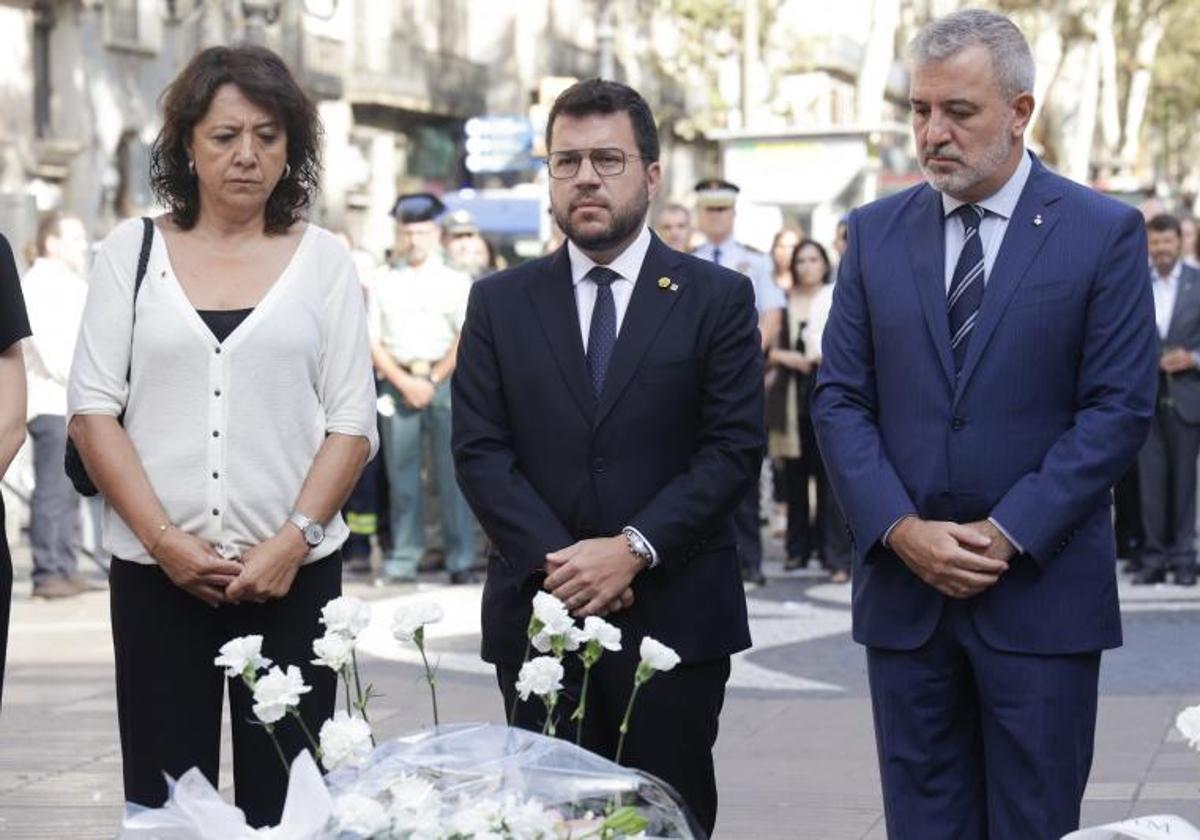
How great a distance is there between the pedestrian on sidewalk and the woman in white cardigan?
0.23 m

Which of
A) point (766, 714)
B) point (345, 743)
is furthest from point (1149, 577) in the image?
point (345, 743)

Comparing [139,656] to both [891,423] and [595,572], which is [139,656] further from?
[891,423]

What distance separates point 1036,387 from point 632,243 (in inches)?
38.4

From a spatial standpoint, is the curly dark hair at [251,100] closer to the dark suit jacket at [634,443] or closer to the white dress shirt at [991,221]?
the dark suit jacket at [634,443]

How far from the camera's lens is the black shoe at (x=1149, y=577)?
1543 cm

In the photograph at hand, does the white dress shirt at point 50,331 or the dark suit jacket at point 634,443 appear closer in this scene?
the dark suit jacket at point 634,443

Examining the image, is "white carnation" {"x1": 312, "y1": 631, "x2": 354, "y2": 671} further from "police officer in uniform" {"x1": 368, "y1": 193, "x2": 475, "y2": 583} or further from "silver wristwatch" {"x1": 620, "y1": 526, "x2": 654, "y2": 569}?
"police officer in uniform" {"x1": 368, "y1": 193, "x2": 475, "y2": 583}

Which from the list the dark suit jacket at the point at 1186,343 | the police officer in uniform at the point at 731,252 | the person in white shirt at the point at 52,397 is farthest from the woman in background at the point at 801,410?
the person in white shirt at the point at 52,397

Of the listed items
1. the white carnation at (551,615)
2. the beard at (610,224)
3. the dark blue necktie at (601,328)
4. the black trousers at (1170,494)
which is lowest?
the black trousers at (1170,494)

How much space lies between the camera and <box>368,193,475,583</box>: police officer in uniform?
1602 cm

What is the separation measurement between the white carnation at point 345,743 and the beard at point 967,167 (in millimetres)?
1955

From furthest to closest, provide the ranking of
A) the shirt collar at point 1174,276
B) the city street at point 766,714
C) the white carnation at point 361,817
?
1. the shirt collar at point 1174,276
2. the city street at point 766,714
3. the white carnation at point 361,817

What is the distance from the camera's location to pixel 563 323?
230 inches

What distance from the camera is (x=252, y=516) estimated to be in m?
5.69
